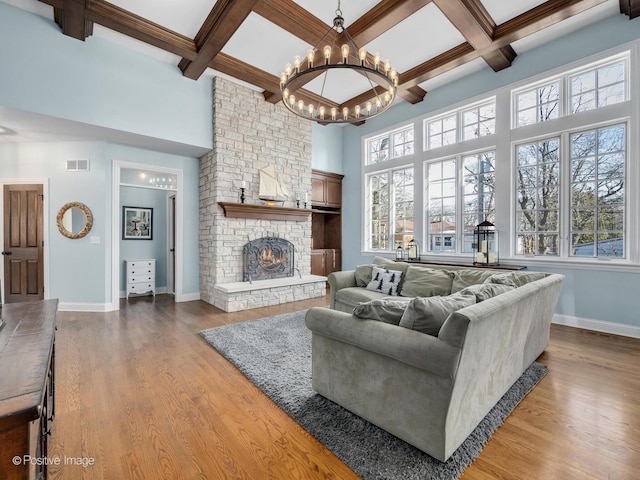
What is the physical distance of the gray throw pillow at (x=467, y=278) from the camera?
3324 millimetres

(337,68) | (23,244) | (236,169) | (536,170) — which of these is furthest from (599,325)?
(23,244)

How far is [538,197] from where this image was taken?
4.38m

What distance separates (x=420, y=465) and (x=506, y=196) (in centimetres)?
433

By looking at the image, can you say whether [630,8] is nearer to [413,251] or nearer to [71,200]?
[413,251]

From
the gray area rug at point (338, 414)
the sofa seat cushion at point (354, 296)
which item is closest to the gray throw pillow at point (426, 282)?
the sofa seat cushion at point (354, 296)

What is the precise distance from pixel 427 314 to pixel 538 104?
4564 millimetres

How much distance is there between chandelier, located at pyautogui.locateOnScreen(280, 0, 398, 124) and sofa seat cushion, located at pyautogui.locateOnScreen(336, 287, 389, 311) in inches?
84.8

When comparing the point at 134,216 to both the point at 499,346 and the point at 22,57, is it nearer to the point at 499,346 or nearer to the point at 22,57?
the point at 22,57

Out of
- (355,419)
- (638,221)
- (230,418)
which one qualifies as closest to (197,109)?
(230,418)

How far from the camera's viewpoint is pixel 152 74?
177 inches

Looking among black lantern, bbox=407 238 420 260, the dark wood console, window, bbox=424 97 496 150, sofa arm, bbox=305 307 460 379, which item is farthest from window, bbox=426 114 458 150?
the dark wood console

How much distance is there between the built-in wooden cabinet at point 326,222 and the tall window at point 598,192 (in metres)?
4.44

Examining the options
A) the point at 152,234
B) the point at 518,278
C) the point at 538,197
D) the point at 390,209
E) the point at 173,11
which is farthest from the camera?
the point at 390,209

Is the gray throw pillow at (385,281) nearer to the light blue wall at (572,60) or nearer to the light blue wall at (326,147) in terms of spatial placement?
the light blue wall at (572,60)
